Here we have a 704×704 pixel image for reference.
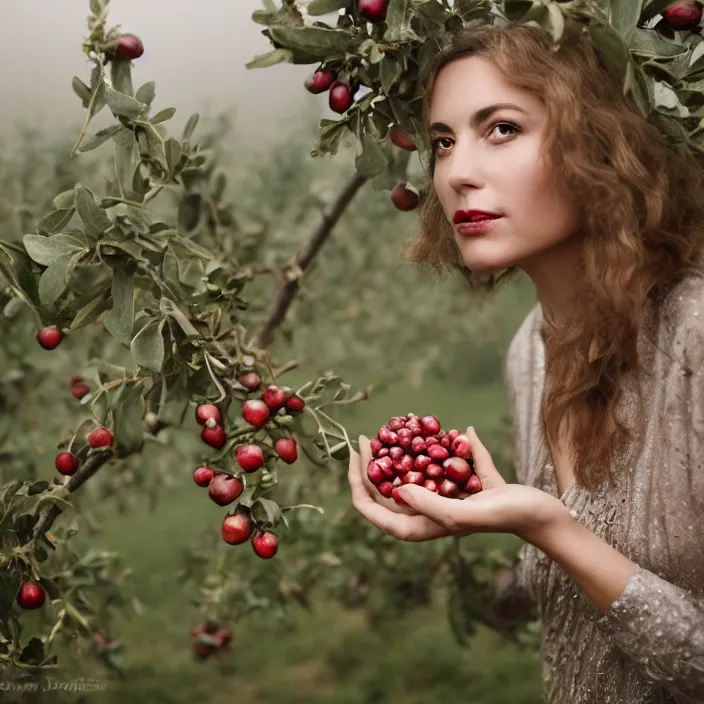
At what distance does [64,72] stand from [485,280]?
1.98 metres

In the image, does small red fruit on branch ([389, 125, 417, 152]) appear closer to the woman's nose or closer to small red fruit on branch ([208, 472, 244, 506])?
the woman's nose

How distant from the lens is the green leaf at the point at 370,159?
1.25 m

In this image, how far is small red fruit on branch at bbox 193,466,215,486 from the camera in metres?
1.12

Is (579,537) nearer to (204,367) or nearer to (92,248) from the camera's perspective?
(204,367)

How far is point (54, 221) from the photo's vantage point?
3.80 feet

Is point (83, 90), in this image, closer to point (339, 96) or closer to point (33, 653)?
point (339, 96)

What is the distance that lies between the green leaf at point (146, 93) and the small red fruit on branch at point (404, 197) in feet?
1.35

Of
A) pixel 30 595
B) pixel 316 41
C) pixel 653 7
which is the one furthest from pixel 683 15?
pixel 30 595

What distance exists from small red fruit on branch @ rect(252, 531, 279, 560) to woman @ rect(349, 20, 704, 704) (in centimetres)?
12

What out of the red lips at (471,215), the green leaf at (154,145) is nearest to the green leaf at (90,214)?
the green leaf at (154,145)

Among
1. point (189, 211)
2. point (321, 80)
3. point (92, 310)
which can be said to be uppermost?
point (321, 80)

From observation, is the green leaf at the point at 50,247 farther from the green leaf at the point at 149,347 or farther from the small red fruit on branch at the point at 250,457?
the small red fruit on branch at the point at 250,457

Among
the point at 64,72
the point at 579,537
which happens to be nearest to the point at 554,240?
the point at 579,537

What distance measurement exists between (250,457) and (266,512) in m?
0.07
